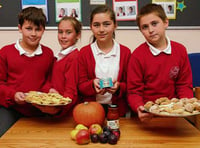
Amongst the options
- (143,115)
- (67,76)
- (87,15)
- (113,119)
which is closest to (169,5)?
(87,15)

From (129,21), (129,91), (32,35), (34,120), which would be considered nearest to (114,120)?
(129,91)

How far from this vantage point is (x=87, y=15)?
2.48 metres

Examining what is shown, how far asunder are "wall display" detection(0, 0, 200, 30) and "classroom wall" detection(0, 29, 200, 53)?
0.05 metres

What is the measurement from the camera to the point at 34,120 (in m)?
1.57

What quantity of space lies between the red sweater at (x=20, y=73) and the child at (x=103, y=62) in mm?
270

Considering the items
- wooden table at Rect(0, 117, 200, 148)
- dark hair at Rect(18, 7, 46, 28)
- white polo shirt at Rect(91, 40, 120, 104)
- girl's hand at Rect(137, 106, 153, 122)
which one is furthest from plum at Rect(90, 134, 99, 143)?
dark hair at Rect(18, 7, 46, 28)

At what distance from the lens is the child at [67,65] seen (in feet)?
5.50

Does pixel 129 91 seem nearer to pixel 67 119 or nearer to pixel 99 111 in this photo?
pixel 99 111

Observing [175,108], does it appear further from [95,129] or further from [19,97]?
[19,97]

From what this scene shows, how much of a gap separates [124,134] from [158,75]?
0.49 metres

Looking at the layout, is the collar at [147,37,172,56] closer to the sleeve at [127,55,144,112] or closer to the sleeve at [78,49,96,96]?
the sleeve at [127,55,144,112]

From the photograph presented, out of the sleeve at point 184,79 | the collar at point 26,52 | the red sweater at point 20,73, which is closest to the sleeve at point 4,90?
the red sweater at point 20,73

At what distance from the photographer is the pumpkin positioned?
1.42 m

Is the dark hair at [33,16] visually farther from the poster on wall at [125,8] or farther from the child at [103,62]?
the poster on wall at [125,8]
